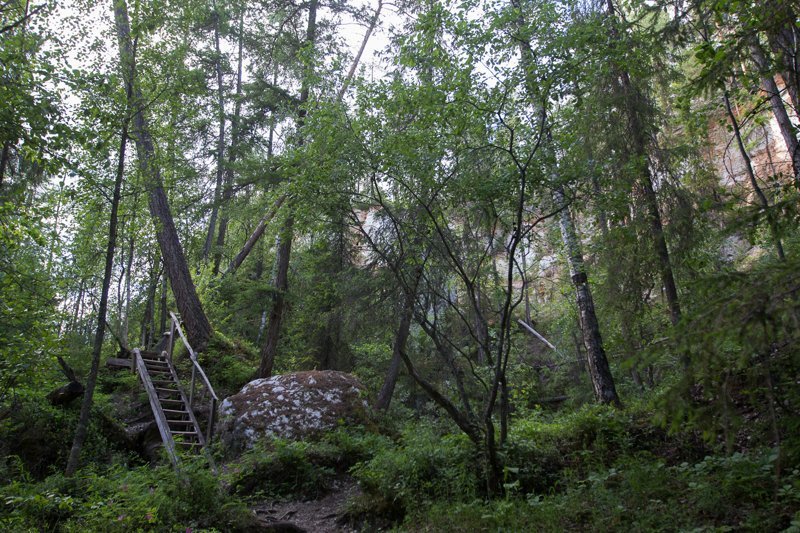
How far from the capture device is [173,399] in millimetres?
11070

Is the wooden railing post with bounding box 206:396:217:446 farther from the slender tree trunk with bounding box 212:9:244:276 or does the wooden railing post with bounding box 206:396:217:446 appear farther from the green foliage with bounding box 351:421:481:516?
the slender tree trunk with bounding box 212:9:244:276

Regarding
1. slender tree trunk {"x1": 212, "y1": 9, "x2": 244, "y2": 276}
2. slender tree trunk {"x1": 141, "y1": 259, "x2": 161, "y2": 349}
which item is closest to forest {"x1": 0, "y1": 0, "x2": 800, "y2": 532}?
slender tree trunk {"x1": 212, "y1": 9, "x2": 244, "y2": 276}

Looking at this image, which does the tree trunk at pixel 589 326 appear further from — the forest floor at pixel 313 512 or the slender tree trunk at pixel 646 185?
the forest floor at pixel 313 512

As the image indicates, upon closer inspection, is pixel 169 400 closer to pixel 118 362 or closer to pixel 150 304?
pixel 118 362

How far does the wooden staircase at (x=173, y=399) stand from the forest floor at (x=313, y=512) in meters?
1.71

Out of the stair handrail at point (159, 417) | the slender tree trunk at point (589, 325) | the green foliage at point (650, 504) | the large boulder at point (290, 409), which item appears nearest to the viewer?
the green foliage at point (650, 504)

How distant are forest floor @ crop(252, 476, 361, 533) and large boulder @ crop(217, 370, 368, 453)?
1.53 metres

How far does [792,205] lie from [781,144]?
24476 mm

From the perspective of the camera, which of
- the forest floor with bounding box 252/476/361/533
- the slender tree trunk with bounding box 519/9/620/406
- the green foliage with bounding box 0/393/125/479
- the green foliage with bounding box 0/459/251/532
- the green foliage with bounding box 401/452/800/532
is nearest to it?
the green foliage with bounding box 401/452/800/532

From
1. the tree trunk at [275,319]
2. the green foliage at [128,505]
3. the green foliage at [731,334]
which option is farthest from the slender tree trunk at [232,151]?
the green foliage at [731,334]

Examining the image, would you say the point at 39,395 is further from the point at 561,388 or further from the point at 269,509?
the point at 561,388

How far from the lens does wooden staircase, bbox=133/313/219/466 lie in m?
9.01

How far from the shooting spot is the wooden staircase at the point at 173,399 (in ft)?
29.6

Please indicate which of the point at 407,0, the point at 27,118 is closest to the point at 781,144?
the point at 407,0
